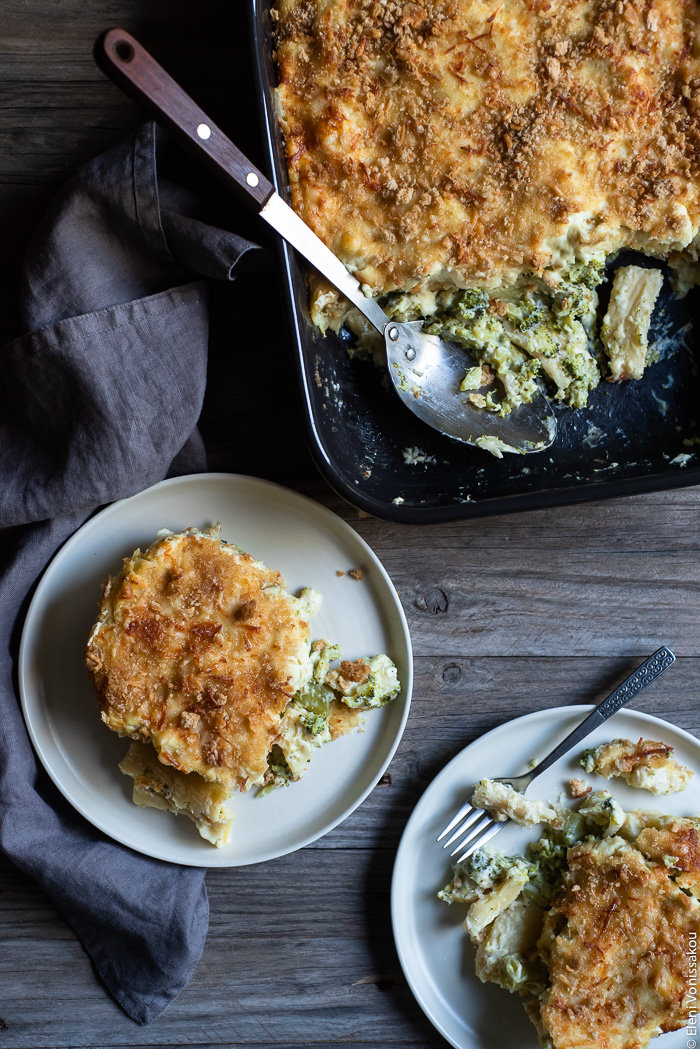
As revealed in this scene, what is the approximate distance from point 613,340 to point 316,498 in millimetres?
962

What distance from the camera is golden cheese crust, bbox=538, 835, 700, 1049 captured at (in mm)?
2113

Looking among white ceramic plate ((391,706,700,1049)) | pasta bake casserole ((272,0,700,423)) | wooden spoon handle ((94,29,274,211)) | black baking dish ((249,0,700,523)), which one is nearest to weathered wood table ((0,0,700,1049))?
white ceramic plate ((391,706,700,1049))

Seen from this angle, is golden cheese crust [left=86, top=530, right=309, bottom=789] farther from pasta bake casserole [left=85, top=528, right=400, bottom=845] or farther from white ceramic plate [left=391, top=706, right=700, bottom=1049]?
white ceramic plate [left=391, top=706, right=700, bottom=1049]

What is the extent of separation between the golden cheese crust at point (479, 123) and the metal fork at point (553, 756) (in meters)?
1.19

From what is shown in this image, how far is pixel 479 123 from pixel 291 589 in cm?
134

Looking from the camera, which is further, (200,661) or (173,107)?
(200,661)

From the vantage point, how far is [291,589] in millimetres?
2316

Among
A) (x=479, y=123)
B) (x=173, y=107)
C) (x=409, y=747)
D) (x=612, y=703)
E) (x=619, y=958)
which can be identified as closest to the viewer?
(x=173, y=107)

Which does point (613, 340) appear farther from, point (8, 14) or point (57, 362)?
point (8, 14)

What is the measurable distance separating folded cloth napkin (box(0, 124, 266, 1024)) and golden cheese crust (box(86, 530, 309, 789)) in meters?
0.29

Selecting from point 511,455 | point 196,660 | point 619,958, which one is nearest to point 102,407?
point 196,660

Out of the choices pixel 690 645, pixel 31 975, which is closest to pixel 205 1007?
pixel 31 975

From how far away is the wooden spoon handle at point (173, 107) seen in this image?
1.52 metres

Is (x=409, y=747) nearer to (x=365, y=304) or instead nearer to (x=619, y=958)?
(x=619, y=958)
